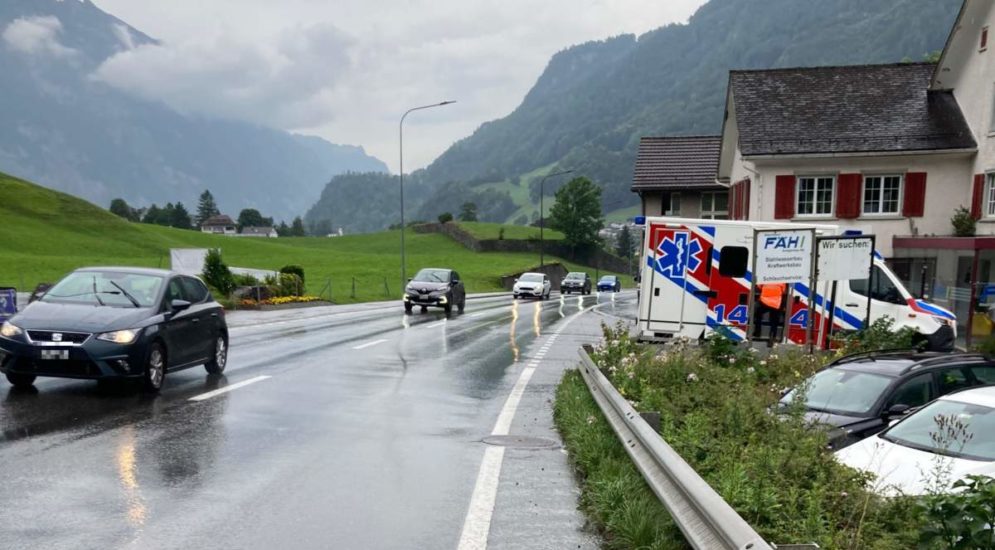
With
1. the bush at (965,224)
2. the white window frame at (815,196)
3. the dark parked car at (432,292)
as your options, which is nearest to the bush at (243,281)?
the dark parked car at (432,292)

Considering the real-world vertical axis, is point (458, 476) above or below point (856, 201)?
below

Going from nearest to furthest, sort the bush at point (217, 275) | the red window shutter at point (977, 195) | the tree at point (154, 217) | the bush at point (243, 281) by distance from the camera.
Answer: the red window shutter at point (977, 195), the bush at point (217, 275), the bush at point (243, 281), the tree at point (154, 217)

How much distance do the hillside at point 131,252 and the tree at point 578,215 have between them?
15.1m

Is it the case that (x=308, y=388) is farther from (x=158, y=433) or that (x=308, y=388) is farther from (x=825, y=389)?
(x=825, y=389)

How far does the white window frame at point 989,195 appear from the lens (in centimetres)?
2817

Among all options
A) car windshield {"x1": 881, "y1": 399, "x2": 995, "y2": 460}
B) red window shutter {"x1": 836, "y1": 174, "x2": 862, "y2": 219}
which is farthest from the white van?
red window shutter {"x1": 836, "y1": 174, "x2": 862, "y2": 219}

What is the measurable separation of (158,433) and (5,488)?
7.20 ft

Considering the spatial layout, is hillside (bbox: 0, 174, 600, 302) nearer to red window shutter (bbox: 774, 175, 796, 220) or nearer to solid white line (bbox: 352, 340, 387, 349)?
red window shutter (bbox: 774, 175, 796, 220)

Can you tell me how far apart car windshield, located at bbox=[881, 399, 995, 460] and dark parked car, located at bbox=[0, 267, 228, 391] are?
27.9 ft

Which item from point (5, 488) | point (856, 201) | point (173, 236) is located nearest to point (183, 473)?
point (5, 488)

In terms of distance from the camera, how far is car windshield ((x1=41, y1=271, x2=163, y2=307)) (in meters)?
11.0

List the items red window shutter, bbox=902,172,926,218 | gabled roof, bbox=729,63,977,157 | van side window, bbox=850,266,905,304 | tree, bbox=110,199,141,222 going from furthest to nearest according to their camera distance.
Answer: tree, bbox=110,199,141,222 → gabled roof, bbox=729,63,977,157 → red window shutter, bbox=902,172,926,218 → van side window, bbox=850,266,905,304

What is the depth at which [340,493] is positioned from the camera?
6328mm

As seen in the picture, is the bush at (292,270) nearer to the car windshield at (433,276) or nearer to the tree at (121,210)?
the car windshield at (433,276)
